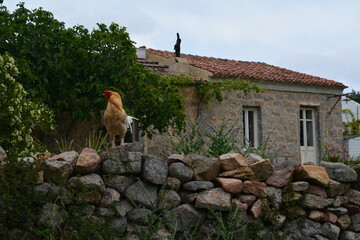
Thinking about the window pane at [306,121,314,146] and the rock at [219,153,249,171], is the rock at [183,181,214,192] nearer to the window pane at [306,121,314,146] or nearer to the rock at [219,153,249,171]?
the rock at [219,153,249,171]

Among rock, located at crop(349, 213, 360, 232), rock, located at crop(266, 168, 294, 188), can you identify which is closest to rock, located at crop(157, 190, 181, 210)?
rock, located at crop(266, 168, 294, 188)

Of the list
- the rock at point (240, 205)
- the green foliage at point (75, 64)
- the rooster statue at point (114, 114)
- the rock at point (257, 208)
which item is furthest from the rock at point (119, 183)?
the green foliage at point (75, 64)

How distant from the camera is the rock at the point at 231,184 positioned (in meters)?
6.18

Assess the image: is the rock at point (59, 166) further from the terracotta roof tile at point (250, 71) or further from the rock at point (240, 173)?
the terracotta roof tile at point (250, 71)

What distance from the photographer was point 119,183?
5.89 metres

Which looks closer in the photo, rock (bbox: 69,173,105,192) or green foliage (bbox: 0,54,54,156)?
rock (bbox: 69,173,105,192)

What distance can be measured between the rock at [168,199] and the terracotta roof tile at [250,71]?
795cm

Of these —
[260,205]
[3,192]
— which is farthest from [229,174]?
[3,192]

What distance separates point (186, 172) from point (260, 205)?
3.24 feet

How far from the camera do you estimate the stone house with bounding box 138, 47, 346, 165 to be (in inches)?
541

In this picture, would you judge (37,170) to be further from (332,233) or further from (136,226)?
(332,233)

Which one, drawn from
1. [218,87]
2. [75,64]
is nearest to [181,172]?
[75,64]

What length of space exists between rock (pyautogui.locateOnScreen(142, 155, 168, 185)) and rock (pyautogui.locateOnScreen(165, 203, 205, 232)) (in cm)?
36

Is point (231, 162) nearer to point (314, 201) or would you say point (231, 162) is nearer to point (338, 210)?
point (314, 201)
